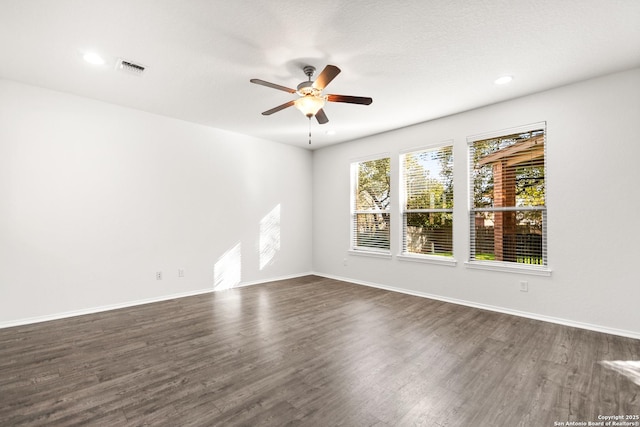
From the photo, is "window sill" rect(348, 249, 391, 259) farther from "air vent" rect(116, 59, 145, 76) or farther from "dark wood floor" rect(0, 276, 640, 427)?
"air vent" rect(116, 59, 145, 76)

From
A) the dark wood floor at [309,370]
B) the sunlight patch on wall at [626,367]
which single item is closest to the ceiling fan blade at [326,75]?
the dark wood floor at [309,370]

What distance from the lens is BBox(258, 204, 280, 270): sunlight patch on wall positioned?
584cm

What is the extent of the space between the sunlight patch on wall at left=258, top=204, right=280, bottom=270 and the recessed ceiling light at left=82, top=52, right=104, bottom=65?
3.49 metres

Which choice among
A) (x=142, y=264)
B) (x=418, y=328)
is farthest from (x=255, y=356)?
(x=142, y=264)

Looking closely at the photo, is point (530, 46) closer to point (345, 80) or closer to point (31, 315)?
point (345, 80)

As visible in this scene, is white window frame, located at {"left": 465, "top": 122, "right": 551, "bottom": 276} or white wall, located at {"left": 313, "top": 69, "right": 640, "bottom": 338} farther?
white window frame, located at {"left": 465, "top": 122, "right": 551, "bottom": 276}

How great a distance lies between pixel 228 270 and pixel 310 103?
3520mm

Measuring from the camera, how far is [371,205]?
19.0ft

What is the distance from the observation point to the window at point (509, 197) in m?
3.77

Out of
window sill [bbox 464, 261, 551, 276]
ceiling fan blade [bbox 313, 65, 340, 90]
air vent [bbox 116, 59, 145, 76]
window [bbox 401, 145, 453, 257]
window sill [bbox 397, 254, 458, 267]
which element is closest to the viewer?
ceiling fan blade [bbox 313, 65, 340, 90]

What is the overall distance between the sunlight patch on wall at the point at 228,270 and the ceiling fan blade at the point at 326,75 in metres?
3.61

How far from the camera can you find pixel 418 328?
335cm

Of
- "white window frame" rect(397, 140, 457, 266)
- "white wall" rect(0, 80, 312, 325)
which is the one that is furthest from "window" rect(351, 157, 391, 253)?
"white wall" rect(0, 80, 312, 325)

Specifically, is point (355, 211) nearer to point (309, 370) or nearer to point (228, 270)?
point (228, 270)
